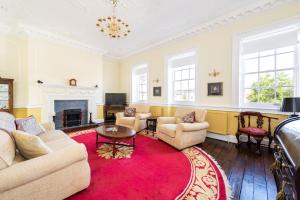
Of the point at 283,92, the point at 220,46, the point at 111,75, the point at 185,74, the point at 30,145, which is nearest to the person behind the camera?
the point at 30,145

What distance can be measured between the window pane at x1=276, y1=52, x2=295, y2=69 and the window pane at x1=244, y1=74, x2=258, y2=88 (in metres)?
0.46

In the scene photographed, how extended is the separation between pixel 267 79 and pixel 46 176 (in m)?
4.33

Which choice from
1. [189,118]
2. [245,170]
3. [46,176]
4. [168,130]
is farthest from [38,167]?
[189,118]

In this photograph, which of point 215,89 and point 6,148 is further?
point 215,89

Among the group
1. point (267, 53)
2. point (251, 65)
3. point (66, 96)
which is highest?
point (267, 53)

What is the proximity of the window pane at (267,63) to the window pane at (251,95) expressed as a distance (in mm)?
526

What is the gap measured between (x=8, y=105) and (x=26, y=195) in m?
3.95

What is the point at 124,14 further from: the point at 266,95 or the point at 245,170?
Result: the point at 245,170

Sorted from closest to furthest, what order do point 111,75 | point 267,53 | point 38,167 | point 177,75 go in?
point 38,167, point 267,53, point 177,75, point 111,75

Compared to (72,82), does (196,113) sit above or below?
below

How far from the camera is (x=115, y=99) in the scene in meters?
6.46

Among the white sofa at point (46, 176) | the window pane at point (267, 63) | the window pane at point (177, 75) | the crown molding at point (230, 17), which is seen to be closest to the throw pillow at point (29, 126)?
the white sofa at point (46, 176)

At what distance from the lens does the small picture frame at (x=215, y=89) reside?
3.74 metres

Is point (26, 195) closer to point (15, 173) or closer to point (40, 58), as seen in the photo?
point (15, 173)
